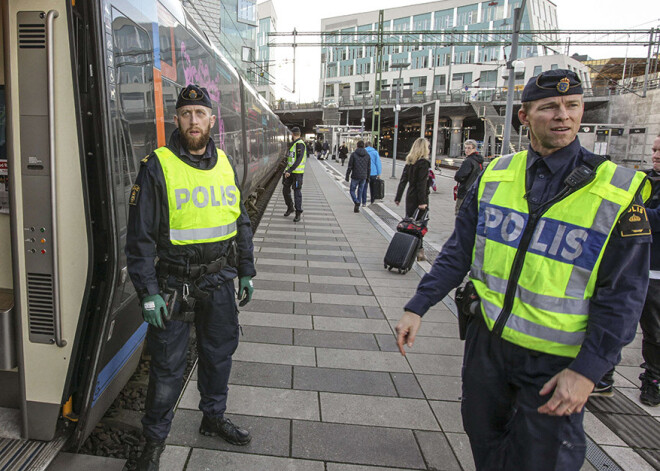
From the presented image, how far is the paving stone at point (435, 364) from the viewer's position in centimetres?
362

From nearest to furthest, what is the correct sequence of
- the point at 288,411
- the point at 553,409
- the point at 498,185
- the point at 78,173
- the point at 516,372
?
1. the point at 553,409
2. the point at 516,372
3. the point at 498,185
4. the point at 78,173
5. the point at 288,411

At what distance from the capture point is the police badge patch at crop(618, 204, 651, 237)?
1587mm

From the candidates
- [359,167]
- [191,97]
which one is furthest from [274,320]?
[359,167]

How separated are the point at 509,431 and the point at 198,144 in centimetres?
196

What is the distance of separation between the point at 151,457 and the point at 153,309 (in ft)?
2.48

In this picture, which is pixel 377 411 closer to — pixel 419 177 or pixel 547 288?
pixel 547 288

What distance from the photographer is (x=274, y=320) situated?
4516 millimetres

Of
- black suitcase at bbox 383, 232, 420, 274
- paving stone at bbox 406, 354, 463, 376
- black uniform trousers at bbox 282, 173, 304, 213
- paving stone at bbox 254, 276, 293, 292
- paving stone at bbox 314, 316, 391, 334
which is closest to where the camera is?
paving stone at bbox 406, 354, 463, 376

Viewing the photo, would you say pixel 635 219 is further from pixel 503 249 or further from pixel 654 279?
pixel 654 279

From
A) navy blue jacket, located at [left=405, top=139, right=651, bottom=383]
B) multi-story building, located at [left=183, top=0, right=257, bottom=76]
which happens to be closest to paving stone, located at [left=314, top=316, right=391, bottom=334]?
A: navy blue jacket, located at [left=405, top=139, right=651, bottom=383]

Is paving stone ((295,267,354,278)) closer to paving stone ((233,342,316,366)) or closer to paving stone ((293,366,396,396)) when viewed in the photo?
paving stone ((233,342,316,366))

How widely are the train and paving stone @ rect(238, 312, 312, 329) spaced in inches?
65.5

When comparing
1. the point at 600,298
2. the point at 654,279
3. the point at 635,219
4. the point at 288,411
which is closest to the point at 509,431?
the point at 600,298

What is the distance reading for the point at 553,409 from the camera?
1.59 meters
